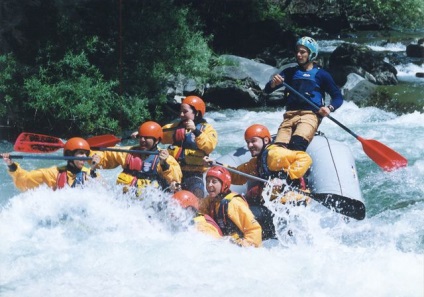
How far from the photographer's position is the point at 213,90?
13.1 m

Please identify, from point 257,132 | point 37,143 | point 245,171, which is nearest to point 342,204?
point 245,171

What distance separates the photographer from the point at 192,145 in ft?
20.5

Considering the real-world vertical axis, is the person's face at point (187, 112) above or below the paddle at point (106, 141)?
above

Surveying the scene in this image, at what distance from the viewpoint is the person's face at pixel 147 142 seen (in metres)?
5.90

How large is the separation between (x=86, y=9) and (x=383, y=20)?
31.7 ft

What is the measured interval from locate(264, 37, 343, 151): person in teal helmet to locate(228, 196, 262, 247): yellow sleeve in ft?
4.49

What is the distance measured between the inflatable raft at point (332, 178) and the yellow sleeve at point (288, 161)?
41 cm

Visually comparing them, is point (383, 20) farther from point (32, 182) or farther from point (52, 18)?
point (32, 182)

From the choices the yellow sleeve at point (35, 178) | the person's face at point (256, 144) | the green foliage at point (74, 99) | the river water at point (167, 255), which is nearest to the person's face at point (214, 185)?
the river water at point (167, 255)

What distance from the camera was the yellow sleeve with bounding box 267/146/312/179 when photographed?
5.55m

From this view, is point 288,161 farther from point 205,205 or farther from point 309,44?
point 309,44

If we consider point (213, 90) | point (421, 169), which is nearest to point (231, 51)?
point (213, 90)

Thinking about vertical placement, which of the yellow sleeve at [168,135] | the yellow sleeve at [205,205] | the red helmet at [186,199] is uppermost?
the yellow sleeve at [168,135]

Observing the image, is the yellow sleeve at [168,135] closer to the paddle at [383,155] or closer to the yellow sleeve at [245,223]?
the yellow sleeve at [245,223]
